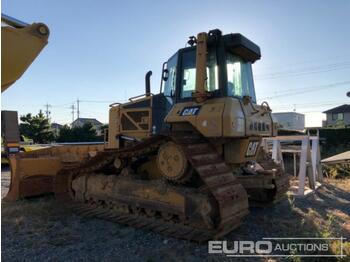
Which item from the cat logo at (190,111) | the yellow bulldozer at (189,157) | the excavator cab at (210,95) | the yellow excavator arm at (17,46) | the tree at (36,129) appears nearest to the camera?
the yellow excavator arm at (17,46)

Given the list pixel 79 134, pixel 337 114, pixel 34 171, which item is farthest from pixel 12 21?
pixel 337 114

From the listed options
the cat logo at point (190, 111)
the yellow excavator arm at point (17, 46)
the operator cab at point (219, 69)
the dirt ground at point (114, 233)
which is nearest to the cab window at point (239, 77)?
the operator cab at point (219, 69)

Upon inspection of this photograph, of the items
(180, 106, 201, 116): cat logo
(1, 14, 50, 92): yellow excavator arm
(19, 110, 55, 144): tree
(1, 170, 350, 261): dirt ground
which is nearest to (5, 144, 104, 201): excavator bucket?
(1, 170, 350, 261): dirt ground

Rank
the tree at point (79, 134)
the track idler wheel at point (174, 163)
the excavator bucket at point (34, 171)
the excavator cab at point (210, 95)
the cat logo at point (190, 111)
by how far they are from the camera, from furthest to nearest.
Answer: the tree at point (79, 134) → the excavator bucket at point (34, 171) → the cat logo at point (190, 111) → the excavator cab at point (210, 95) → the track idler wheel at point (174, 163)

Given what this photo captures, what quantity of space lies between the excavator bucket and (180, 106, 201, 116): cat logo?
314 cm

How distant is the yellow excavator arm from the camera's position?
2.54 m

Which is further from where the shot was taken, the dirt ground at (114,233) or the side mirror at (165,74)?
the side mirror at (165,74)

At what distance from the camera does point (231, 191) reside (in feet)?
15.5

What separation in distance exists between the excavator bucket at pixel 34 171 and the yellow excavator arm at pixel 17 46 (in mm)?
4938

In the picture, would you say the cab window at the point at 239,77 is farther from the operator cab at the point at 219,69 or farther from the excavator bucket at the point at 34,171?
the excavator bucket at the point at 34,171

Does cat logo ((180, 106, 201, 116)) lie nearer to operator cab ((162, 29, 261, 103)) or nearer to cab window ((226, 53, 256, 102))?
operator cab ((162, 29, 261, 103))

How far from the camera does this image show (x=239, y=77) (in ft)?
19.1

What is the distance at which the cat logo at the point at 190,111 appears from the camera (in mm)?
5363

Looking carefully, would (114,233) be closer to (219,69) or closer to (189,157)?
(189,157)
